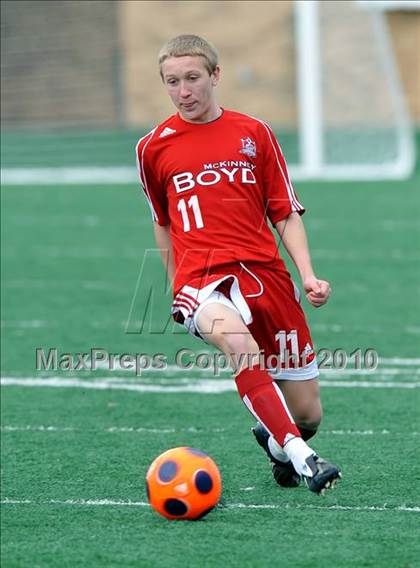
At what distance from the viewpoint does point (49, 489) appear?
206 inches

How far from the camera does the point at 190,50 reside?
195 inches

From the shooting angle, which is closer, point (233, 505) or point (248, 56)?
point (233, 505)

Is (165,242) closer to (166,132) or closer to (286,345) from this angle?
(166,132)

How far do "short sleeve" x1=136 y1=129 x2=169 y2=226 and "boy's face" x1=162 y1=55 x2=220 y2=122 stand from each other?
9.2 inches

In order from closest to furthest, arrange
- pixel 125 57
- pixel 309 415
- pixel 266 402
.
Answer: pixel 266 402 < pixel 309 415 < pixel 125 57

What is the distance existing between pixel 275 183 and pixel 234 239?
13.6 inches

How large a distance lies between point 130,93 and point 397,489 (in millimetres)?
17169

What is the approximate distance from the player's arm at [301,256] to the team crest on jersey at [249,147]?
0.31m

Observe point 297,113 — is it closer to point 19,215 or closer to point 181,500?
point 19,215

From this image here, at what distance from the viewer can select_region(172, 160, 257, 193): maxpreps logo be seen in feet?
16.6

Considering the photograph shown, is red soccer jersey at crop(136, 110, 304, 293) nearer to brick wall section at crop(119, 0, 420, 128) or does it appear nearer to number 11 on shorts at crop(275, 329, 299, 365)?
number 11 on shorts at crop(275, 329, 299, 365)

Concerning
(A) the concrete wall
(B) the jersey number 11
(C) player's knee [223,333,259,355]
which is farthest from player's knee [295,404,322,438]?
(A) the concrete wall

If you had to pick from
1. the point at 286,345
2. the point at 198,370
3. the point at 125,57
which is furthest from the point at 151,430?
the point at 125,57

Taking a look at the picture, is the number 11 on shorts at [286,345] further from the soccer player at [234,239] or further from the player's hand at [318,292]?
the player's hand at [318,292]
